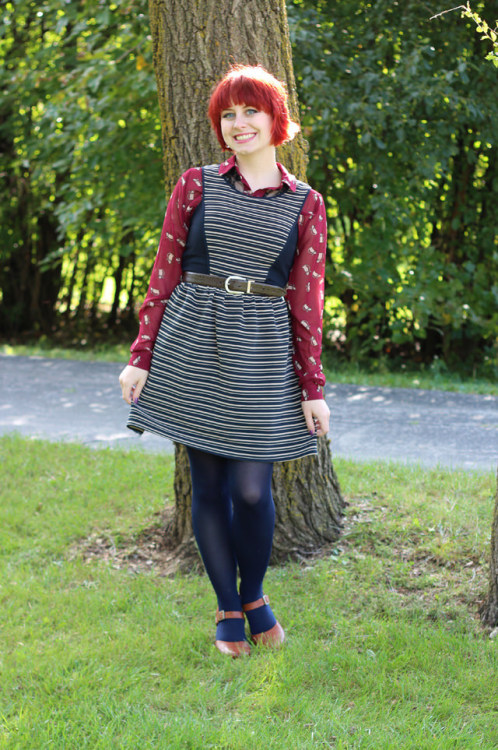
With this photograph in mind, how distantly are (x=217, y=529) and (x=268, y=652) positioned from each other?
18.3 inches

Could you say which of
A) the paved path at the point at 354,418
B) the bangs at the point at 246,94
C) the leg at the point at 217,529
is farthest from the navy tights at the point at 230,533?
the paved path at the point at 354,418

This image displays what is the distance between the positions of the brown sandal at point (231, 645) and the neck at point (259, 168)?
4.98ft

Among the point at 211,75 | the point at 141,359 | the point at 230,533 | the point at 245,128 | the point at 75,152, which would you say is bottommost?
the point at 230,533

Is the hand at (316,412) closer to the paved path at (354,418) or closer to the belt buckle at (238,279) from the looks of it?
the belt buckle at (238,279)

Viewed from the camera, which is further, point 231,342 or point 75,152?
point 75,152

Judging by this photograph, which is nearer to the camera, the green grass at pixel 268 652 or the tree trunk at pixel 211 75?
the green grass at pixel 268 652

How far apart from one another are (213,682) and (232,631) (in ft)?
0.75

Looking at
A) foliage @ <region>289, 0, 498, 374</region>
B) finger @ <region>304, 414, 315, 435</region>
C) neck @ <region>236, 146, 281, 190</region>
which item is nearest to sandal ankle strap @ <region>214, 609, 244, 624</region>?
finger @ <region>304, 414, 315, 435</region>

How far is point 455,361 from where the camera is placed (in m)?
8.81

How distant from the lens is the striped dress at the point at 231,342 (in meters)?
2.64

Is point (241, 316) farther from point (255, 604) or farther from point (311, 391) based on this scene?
point (255, 604)

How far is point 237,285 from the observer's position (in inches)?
105

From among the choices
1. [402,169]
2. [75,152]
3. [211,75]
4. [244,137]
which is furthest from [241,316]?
[75,152]

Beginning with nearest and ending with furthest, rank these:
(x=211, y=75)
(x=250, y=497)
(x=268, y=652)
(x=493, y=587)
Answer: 1. (x=250, y=497)
2. (x=268, y=652)
3. (x=493, y=587)
4. (x=211, y=75)
